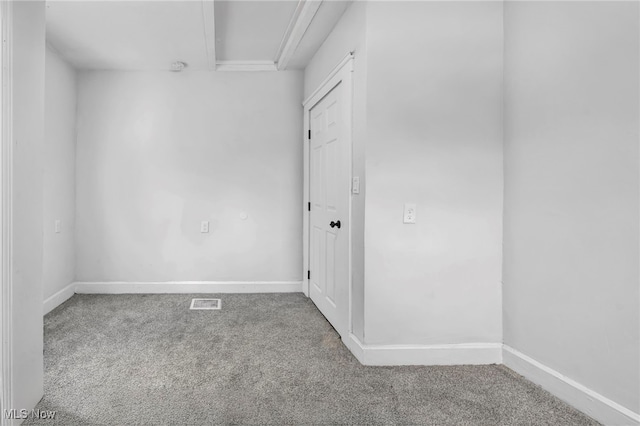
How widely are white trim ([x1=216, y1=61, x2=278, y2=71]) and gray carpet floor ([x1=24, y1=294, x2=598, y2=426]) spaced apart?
2.57m

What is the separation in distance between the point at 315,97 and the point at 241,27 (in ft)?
2.79

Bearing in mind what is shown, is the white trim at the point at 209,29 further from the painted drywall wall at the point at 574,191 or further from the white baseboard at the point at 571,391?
the white baseboard at the point at 571,391

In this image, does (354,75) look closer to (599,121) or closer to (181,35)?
(599,121)

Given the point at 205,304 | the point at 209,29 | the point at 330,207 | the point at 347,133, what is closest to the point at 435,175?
the point at 347,133

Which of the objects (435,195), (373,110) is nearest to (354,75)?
(373,110)

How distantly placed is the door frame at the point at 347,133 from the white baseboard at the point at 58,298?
2.33 meters

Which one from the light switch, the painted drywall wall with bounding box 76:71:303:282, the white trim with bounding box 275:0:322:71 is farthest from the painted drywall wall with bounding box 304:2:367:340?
the painted drywall wall with bounding box 76:71:303:282

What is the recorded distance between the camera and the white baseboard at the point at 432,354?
2.33 meters

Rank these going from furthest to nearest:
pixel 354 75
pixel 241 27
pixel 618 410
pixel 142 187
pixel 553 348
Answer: pixel 142 187 < pixel 241 27 < pixel 354 75 < pixel 553 348 < pixel 618 410

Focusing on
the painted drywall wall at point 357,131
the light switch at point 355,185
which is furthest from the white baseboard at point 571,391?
the light switch at point 355,185

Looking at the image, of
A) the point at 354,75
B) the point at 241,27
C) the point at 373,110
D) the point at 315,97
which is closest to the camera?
the point at 373,110

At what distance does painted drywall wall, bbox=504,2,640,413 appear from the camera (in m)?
1.67

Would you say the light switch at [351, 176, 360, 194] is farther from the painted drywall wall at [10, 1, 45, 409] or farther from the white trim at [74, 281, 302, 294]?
the white trim at [74, 281, 302, 294]

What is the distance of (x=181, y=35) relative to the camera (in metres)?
3.13
